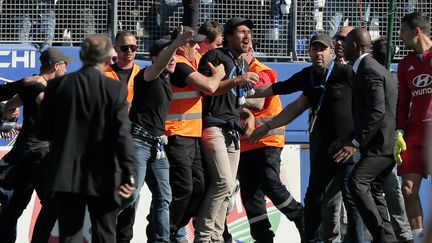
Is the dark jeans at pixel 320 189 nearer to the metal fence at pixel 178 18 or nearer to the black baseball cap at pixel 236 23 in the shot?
the black baseball cap at pixel 236 23

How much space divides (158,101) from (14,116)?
2081mm

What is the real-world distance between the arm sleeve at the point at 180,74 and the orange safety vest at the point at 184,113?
0.05 meters

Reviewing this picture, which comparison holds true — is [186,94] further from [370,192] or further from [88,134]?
[88,134]

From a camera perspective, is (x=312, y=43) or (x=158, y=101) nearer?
(x=158, y=101)

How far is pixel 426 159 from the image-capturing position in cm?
1012

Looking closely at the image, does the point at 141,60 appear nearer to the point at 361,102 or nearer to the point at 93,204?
the point at 361,102

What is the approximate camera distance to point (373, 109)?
9.86 meters

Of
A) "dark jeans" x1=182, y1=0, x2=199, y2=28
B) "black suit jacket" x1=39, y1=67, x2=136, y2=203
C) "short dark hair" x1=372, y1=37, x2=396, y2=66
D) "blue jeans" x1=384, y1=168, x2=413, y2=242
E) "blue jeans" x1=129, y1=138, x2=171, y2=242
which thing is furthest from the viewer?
"dark jeans" x1=182, y1=0, x2=199, y2=28

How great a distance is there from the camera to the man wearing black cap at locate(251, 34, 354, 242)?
10391 mm

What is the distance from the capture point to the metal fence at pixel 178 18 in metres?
12.3

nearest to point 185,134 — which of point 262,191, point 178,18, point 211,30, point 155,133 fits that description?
point 155,133

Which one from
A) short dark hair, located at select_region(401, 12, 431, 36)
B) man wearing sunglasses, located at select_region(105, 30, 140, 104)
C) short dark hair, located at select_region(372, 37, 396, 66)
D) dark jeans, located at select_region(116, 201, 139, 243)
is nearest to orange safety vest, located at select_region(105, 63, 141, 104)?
man wearing sunglasses, located at select_region(105, 30, 140, 104)

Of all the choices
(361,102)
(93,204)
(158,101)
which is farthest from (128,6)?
(93,204)

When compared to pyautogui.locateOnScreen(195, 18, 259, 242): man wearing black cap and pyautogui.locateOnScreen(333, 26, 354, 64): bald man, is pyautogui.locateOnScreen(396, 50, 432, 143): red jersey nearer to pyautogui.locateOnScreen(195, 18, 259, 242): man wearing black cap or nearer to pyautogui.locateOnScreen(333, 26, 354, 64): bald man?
pyautogui.locateOnScreen(333, 26, 354, 64): bald man
